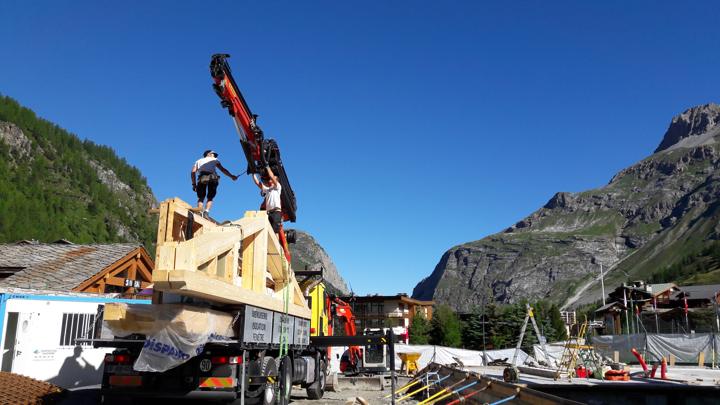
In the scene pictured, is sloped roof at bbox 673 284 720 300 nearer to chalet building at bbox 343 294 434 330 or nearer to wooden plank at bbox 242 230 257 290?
chalet building at bbox 343 294 434 330

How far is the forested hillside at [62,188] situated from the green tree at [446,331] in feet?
153

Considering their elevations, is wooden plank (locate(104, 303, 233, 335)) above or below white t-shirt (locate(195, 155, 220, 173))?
below

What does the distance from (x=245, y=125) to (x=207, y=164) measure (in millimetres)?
4296

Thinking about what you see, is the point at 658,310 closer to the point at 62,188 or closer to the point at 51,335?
the point at 51,335

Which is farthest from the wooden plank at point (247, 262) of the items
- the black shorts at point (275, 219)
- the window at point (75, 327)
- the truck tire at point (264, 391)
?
the window at point (75, 327)

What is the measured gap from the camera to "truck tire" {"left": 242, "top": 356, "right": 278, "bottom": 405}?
994 centimetres

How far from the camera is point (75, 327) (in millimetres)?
17594

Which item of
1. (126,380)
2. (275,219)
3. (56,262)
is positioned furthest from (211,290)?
(56,262)

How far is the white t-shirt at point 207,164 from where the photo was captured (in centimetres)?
1127

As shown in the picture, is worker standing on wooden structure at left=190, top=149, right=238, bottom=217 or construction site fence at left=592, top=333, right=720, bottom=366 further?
construction site fence at left=592, top=333, right=720, bottom=366

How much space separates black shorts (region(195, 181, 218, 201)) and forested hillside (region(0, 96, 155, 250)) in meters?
65.7

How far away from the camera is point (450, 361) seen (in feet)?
117

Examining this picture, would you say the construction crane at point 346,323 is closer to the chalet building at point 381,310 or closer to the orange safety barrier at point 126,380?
the orange safety barrier at point 126,380

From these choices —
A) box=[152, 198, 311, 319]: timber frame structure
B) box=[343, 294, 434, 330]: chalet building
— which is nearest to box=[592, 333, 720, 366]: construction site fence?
box=[152, 198, 311, 319]: timber frame structure
